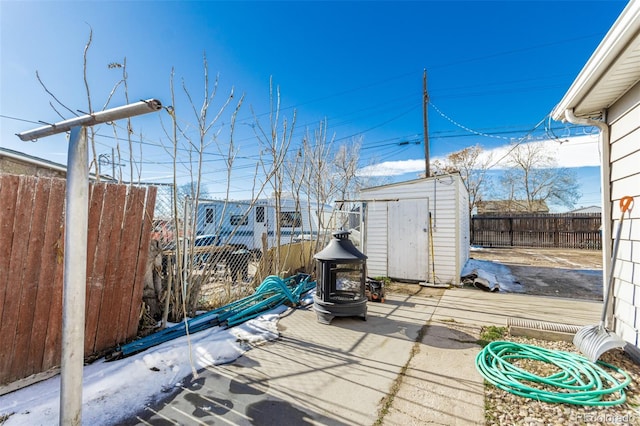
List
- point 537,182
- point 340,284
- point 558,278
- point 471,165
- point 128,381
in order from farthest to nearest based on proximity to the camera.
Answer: point 537,182 < point 471,165 < point 558,278 < point 340,284 < point 128,381

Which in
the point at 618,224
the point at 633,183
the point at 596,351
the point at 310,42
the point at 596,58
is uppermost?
the point at 310,42

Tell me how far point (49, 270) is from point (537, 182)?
32.4m

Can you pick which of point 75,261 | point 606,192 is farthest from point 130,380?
point 606,192

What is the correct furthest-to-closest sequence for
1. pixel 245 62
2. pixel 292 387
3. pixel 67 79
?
pixel 245 62, pixel 67 79, pixel 292 387

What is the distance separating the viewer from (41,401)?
2.03 meters

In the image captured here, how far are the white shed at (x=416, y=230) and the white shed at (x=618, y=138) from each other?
3.16 m

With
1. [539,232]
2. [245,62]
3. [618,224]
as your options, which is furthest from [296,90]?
[539,232]

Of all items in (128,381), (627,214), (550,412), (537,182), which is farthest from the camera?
(537,182)

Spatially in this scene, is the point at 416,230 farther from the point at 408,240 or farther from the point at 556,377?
the point at 556,377

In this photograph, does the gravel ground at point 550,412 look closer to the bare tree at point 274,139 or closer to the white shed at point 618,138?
the white shed at point 618,138

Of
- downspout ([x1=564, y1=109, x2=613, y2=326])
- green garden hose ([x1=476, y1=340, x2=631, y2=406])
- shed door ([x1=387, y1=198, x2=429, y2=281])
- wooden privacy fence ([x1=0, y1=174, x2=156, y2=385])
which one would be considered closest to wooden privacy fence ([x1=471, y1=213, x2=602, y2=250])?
shed door ([x1=387, y1=198, x2=429, y2=281])

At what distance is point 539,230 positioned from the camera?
1575 centimetres

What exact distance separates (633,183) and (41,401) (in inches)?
210

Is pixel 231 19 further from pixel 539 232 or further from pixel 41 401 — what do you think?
pixel 539 232
